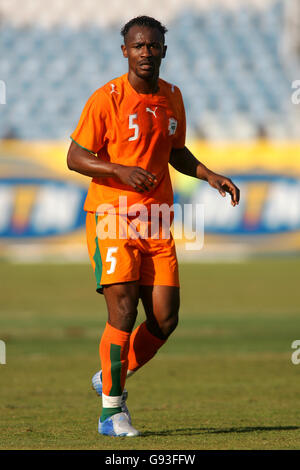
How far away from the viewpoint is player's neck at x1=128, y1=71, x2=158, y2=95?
546 cm

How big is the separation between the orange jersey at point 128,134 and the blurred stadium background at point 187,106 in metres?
14.9

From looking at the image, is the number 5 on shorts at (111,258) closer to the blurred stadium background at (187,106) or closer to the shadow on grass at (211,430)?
the shadow on grass at (211,430)

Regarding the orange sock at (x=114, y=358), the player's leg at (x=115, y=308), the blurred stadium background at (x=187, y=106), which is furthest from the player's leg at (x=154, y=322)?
the blurred stadium background at (x=187, y=106)

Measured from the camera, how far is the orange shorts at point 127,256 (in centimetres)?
534

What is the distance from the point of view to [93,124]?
17.4ft

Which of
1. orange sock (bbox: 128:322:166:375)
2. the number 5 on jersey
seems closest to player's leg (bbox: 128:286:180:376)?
orange sock (bbox: 128:322:166:375)

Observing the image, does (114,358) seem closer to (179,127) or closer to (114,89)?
(179,127)

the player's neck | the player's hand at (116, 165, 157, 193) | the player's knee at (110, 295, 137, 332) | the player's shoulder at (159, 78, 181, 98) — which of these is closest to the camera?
the player's hand at (116, 165, 157, 193)

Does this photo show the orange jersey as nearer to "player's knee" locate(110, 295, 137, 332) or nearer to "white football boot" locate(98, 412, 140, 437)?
"player's knee" locate(110, 295, 137, 332)

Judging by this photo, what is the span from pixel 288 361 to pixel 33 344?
10.2ft

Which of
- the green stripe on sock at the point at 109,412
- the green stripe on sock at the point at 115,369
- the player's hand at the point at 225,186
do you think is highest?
the player's hand at the point at 225,186

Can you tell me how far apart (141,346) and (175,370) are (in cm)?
315

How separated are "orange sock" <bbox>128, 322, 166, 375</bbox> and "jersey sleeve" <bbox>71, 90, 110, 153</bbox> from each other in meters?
1.18
